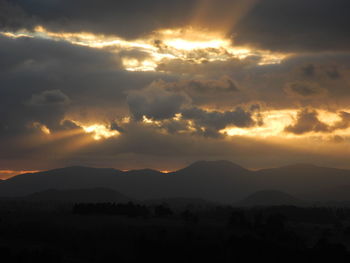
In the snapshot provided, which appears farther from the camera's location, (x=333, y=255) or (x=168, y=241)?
(x=168, y=241)

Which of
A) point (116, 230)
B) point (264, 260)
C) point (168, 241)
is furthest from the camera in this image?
point (116, 230)

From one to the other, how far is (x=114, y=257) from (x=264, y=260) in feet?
149

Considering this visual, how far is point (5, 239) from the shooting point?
171 m

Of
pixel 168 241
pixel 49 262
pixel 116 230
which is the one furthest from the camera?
pixel 116 230

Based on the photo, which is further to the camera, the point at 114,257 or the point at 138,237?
the point at 138,237

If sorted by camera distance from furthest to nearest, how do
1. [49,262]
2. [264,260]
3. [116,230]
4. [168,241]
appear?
[116,230] < [168,241] < [264,260] < [49,262]

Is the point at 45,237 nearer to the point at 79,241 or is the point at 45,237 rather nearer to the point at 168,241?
the point at 79,241

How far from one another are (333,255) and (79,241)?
3258 inches

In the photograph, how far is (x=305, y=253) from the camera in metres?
161

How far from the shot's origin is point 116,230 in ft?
613

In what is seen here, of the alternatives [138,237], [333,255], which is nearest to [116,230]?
[138,237]

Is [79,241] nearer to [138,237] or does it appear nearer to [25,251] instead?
[138,237]

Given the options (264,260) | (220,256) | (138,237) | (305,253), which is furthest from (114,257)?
(305,253)

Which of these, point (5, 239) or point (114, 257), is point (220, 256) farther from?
point (5, 239)
